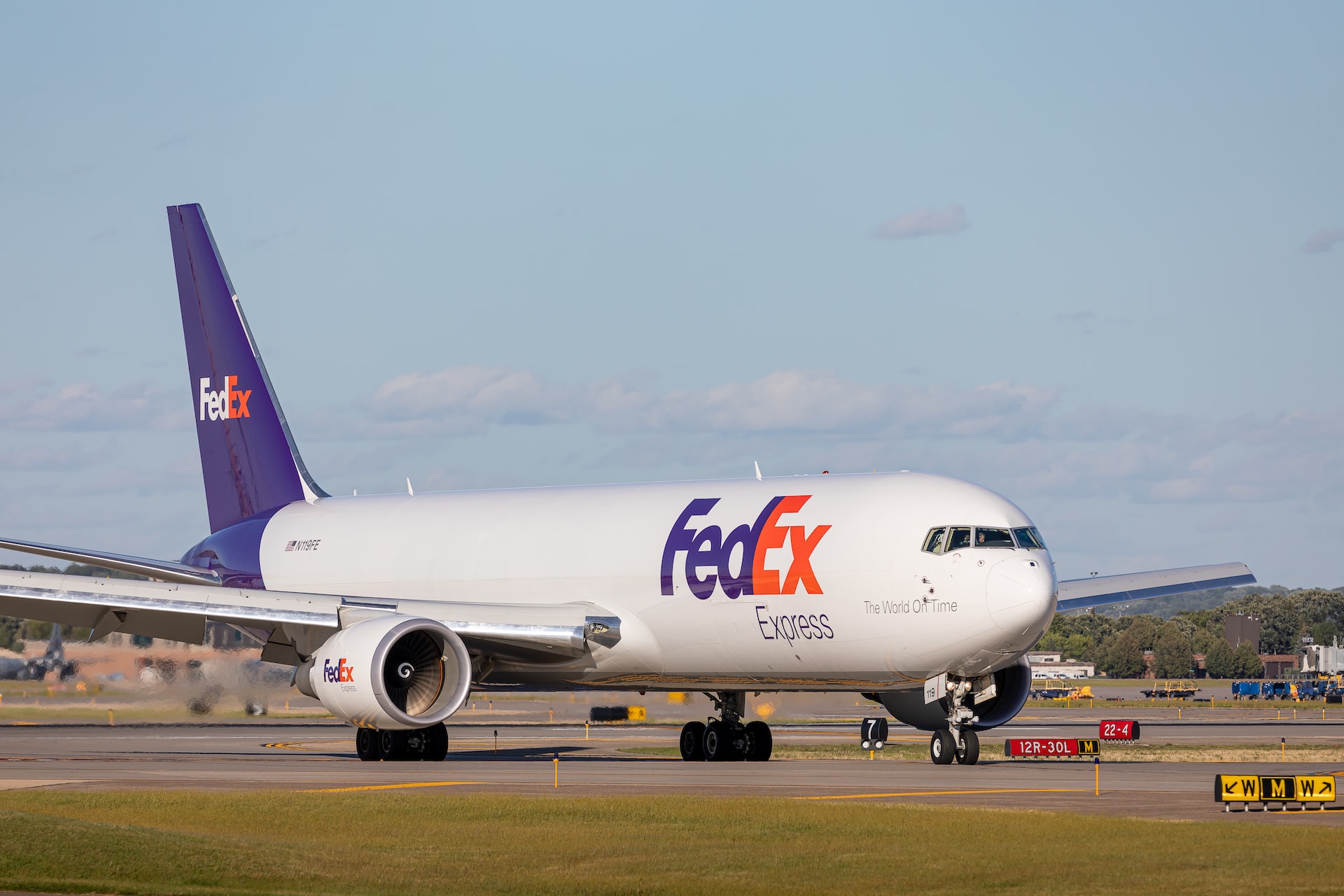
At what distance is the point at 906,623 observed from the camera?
2939cm

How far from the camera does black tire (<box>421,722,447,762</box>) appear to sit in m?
33.7

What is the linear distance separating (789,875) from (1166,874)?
129 inches

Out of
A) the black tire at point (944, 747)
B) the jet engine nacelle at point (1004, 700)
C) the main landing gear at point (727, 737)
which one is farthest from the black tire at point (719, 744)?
the black tire at point (944, 747)

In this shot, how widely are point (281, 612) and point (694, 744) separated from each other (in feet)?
26.6

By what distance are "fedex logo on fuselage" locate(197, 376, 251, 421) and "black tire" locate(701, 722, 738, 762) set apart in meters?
14.5

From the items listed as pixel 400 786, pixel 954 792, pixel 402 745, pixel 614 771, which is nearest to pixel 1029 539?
pixel 954 792

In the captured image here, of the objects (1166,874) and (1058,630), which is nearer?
(1166,874)

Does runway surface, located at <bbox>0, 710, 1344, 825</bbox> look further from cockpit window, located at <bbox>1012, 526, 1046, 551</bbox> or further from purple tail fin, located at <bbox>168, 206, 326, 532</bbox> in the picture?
purple tail fin, located at <bbox>168, 206, 326, 532</bbox>

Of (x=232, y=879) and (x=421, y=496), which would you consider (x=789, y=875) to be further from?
(x=421, y=496)

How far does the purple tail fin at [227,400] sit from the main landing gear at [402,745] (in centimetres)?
1002

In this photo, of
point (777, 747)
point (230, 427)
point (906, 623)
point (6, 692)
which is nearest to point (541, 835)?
point (906, 623)

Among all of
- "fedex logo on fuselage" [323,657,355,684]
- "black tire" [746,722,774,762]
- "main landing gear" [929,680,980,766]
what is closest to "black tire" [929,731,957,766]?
"main landing gear" [929,680,980,766]

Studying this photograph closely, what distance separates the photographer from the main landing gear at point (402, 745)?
110ft

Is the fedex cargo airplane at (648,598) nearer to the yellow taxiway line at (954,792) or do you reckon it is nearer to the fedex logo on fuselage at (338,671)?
the fedex logo on fuselage at (338,671)
